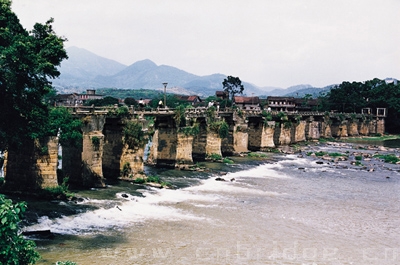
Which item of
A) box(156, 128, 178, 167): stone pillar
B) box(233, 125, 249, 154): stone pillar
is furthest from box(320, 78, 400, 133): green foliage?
box(156, 128, 178, 167): stone pillar

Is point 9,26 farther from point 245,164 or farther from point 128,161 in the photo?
point 245,164

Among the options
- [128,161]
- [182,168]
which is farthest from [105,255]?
[182,168]

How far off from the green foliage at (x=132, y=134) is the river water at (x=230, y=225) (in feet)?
14.9

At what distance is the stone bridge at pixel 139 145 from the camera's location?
30906 mm

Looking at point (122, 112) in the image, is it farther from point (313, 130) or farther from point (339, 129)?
point (339, 129)

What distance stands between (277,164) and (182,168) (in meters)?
15.6

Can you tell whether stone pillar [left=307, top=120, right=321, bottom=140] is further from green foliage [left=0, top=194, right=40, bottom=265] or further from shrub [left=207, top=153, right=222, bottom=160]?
green foliage [left=0, top=194, right=40, bottom=265]

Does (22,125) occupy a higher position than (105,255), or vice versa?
(22,125)

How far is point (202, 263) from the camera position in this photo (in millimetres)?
21844

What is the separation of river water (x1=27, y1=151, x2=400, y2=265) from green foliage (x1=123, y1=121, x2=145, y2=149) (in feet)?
14.9

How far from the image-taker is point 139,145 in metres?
40.7

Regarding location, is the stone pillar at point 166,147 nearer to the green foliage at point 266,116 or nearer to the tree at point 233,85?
the green foliage at point 266,116

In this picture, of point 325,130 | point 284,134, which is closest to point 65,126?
point 284,134

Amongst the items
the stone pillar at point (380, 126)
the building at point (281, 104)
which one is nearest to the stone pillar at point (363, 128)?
the stone pillar at point (380, 126)
